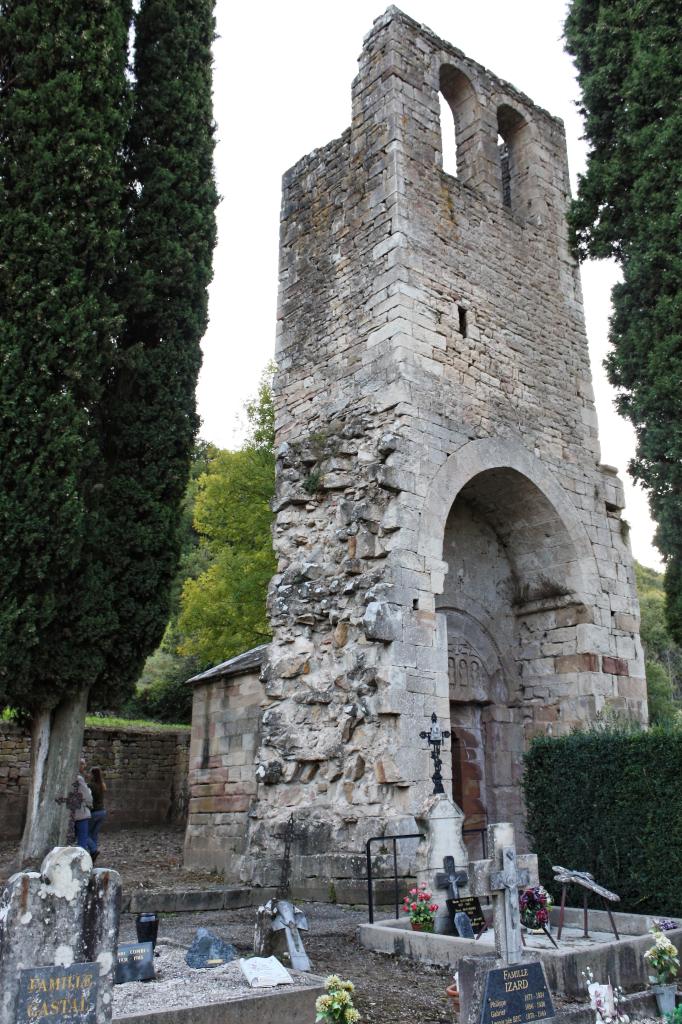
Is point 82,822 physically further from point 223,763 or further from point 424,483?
point 424,483

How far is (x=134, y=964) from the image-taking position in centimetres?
500

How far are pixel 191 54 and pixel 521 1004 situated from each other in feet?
36.6

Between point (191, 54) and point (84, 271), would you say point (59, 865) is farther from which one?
point (191, 54)

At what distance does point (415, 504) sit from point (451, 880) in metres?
3.91

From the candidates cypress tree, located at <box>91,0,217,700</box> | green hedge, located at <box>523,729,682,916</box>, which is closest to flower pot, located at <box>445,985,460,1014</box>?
green hedge, located at <box>523,729,682,916</box>

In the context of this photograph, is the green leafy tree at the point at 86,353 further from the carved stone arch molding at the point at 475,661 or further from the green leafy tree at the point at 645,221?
the green leafy tree at the point at 645,221

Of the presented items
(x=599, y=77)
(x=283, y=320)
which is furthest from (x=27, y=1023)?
(x=599, y=77)

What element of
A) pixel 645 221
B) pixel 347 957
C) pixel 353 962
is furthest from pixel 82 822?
pixel 645 221

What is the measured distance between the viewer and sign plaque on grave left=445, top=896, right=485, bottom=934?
6729 mm

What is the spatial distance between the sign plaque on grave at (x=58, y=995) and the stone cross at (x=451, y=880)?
13.7ft

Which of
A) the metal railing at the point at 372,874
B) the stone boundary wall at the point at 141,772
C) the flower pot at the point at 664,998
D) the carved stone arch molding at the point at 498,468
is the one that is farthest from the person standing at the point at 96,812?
the flower pot at the point at 664,998

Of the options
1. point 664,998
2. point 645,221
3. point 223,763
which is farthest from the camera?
point 223,763

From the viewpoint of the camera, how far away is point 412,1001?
5.23m

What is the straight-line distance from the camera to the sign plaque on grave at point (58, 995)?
131 inches
